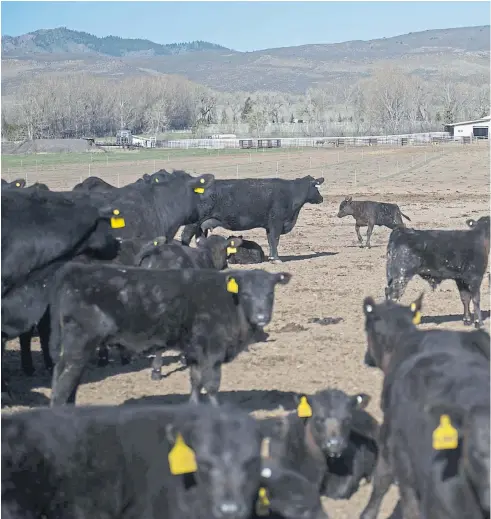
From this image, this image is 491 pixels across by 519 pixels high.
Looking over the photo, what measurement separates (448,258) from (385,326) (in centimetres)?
571

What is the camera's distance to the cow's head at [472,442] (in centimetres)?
482

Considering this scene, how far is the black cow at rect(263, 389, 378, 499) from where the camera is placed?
23.3ft

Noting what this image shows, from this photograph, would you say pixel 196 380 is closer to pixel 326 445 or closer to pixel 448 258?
pixel 326 445

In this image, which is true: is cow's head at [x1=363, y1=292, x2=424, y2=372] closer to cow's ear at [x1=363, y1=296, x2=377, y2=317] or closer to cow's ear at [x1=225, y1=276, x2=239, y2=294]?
cow's ear at [x1=363, y1=296, x2=377, y2=317]

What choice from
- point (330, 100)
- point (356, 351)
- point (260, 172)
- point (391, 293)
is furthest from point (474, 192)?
point (330, 100)

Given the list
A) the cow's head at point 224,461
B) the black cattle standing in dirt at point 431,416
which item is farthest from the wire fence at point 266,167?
the cow's head at point 224,461

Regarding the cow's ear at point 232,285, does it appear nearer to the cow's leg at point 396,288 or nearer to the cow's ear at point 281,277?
the cow's ear at point 281,277

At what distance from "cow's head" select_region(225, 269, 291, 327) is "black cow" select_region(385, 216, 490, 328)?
4.21 m

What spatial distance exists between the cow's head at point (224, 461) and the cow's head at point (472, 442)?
40.2 inches

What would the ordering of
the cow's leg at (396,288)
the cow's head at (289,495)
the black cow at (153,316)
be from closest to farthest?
the cow's head at (289,495) → the black cow at (153,316) → the cow's leg at (396,288)

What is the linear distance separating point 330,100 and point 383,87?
23.9 m

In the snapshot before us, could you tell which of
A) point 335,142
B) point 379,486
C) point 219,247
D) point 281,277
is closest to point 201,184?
point 219,247

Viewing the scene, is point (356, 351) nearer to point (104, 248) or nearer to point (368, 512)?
point (104, 248)

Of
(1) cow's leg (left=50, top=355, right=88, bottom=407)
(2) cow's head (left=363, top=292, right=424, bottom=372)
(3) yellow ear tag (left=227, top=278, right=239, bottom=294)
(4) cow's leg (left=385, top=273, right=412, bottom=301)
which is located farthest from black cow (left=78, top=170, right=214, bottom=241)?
(2) cow's head (left=363, top=292, right=424, bottom=372)
